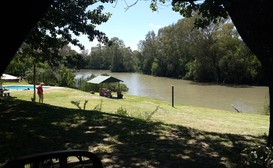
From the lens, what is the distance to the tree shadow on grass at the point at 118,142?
4.48m

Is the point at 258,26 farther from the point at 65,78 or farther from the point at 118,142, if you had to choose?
the point at 65,78

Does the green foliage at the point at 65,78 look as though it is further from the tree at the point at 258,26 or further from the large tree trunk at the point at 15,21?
the large tree trunk at the point at 15,21

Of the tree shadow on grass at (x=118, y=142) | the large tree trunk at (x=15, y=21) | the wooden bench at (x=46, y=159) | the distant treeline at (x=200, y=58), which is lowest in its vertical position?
the tree shadow on grass at (x=118, y=142)

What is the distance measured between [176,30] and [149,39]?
25724 mm

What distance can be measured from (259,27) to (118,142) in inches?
115

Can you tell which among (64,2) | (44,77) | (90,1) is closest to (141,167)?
(64,2)

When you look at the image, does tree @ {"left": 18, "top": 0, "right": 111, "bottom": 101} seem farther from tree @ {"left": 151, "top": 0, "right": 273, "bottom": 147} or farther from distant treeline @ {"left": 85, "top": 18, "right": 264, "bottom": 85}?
distant treeline @ {"left": 85, "top": 18, "right": 264, "bottom": 85}

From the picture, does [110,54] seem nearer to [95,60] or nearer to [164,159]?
[95,60]

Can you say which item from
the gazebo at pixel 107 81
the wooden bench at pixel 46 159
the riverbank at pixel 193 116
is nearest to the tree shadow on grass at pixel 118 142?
the wooden bench at pixel 46 159

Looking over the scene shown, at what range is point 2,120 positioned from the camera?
271 inches

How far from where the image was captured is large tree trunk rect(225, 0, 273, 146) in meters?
4.44

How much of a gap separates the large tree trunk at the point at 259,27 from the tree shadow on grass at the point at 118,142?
1.06 metres

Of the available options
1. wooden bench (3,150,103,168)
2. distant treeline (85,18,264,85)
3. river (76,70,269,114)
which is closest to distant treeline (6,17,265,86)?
distant treeline (85,18,264,85)

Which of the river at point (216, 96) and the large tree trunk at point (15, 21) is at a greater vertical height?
the large tree trunk at point (15, 21)
